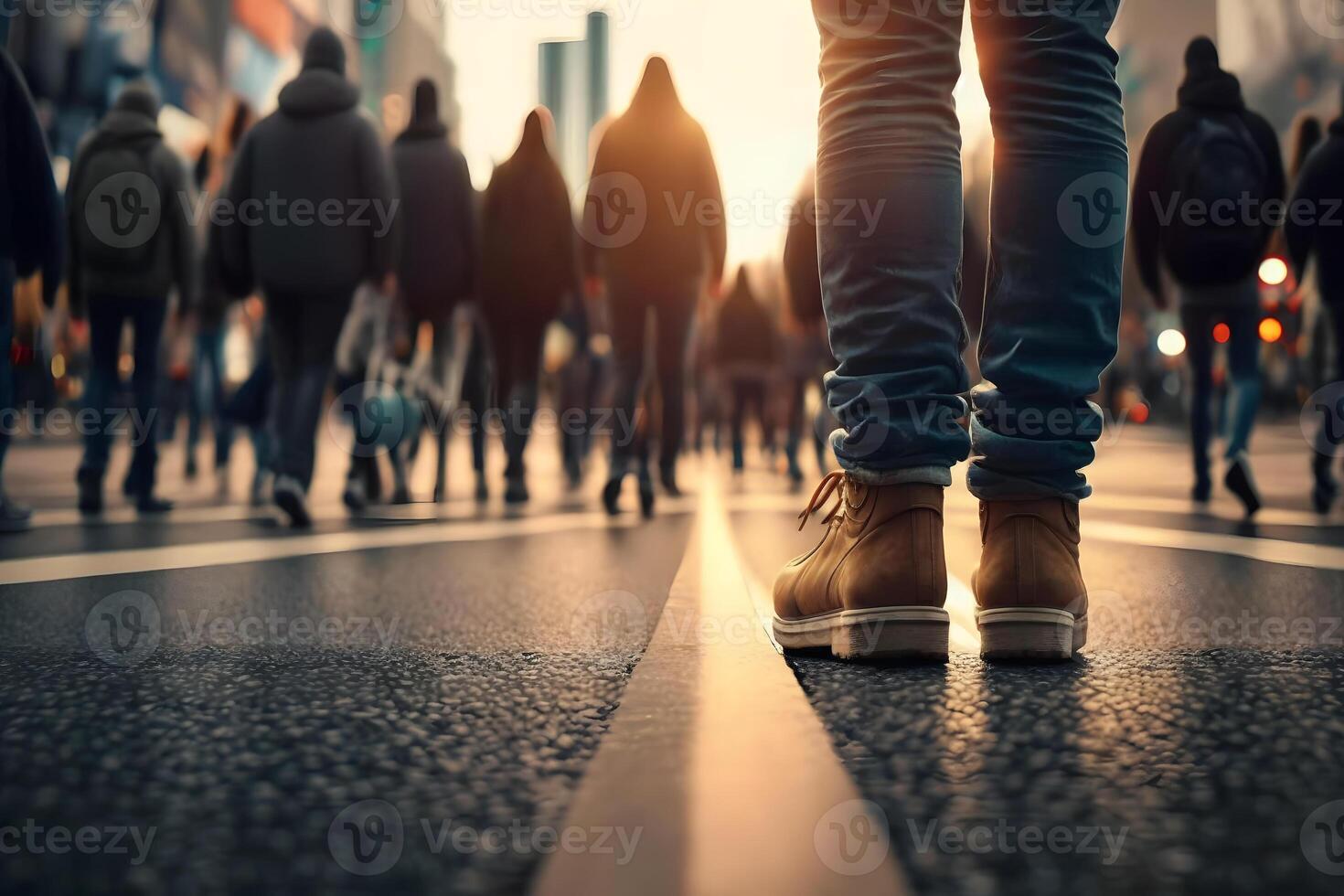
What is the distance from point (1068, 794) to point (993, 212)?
1.05 m

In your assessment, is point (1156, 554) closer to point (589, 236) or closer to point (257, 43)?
point (589, 236)

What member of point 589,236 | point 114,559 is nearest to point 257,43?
point 589,236

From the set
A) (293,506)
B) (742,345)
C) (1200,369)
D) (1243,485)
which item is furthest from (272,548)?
(742,345)

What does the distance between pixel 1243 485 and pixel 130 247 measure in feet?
18.3

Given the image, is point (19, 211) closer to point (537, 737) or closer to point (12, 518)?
point (12, 518)

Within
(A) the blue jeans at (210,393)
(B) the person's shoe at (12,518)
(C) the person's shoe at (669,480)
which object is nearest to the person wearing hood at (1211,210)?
(C) the person's shoe at (669,480)

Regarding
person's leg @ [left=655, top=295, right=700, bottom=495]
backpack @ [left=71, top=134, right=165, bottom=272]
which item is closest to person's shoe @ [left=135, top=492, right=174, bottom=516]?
backpack @ [left=71, top=134, right=165, bottom=272]

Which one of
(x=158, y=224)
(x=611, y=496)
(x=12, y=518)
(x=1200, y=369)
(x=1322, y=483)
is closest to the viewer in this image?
(x=12, y=518)

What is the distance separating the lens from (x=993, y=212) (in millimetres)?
1733

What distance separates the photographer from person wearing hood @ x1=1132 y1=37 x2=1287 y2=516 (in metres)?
5.44

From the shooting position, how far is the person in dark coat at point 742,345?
11.1m

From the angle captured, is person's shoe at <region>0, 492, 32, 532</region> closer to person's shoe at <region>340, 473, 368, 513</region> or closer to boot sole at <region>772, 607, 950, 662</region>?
person's shoe at <region>340, 473, 368, 513</region>

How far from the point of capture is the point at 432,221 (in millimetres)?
6641

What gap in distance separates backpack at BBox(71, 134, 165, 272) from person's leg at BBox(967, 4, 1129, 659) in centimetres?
523
